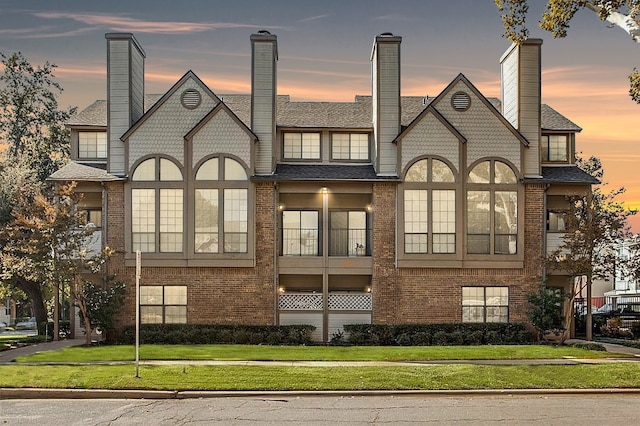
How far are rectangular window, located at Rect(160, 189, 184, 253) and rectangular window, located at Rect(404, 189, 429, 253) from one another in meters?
9.16

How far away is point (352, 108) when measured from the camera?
36.4 metres

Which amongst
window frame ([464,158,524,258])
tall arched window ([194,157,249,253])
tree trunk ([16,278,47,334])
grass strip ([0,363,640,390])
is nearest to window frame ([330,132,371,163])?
tall arched window ([194,157,249,253])

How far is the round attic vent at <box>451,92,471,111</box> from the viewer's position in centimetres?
3316

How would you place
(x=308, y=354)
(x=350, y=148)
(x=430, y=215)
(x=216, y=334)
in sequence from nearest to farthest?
1. (x=308, y=354)
2. (x=216, y=334)
3. (x=430, y=215)
4. (x=350, y=148)

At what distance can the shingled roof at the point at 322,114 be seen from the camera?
34344 mm

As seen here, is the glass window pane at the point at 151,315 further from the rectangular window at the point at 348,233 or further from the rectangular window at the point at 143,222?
the rectangular window at the point at 348,233

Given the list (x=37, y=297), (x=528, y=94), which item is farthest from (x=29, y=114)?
(x=528, y=94)

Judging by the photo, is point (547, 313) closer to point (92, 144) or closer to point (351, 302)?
point (351, 302)

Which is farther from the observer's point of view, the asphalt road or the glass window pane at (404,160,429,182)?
the glass window pane at (404,160,429,182)

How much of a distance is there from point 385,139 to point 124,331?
1317cm

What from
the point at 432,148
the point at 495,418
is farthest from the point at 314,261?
the point at 495,418

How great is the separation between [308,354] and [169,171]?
11918 mm

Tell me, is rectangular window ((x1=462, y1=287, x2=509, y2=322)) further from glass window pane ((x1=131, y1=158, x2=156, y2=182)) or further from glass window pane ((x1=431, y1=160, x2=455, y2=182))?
glass window pane ((x1=131, y1=158, x2=156, y2=182))

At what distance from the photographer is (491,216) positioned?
32.5 metres
